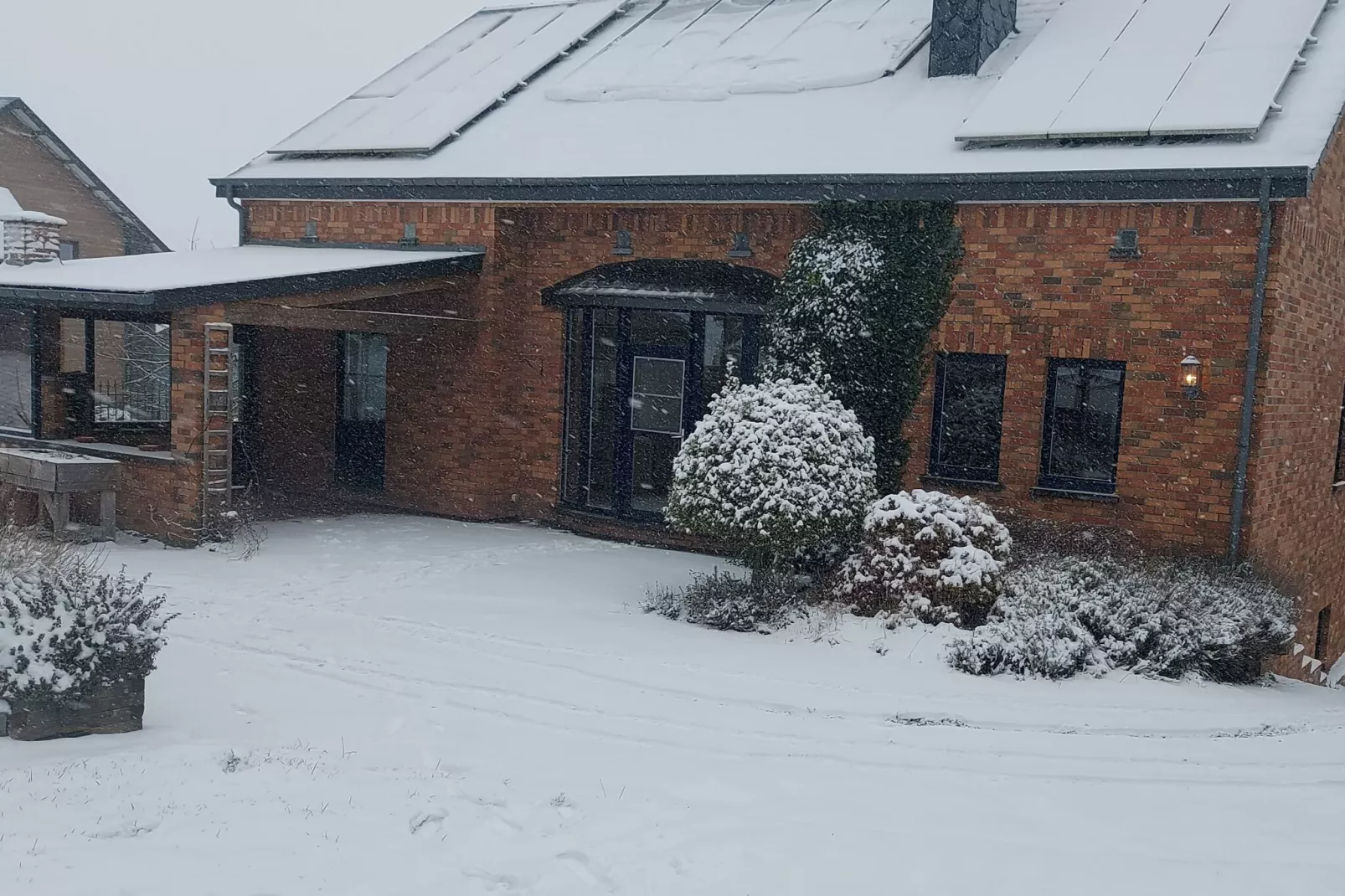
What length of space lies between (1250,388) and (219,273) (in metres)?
9.84

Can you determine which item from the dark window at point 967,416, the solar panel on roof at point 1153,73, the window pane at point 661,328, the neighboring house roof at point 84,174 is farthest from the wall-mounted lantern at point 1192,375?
the neighboring house roof at point 84,174

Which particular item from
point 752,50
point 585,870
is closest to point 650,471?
point 752,50

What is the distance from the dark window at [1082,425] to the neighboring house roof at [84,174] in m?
23.9

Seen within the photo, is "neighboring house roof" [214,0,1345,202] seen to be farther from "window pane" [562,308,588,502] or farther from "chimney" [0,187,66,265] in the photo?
"chimney" [0,187,66,265]

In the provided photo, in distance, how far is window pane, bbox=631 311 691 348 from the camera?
12.5 meters

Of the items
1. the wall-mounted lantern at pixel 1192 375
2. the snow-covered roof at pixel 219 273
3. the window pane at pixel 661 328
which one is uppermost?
the snow-covered roof at pixel 219 273

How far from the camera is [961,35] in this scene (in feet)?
40.5

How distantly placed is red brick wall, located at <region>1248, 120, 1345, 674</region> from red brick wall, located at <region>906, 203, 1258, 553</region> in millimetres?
251

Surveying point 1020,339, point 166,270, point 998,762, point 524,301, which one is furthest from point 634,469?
point 998,762

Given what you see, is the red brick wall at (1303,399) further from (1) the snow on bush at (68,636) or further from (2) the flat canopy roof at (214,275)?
(1) the snow on bush at (68,636)

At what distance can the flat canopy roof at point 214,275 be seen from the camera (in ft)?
36.2

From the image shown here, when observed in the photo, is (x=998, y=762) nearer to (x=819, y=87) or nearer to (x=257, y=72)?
(x=819, y=87)

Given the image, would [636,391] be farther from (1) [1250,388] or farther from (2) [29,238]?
(2) [29,238]

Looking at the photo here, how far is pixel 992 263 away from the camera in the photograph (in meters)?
10.7
